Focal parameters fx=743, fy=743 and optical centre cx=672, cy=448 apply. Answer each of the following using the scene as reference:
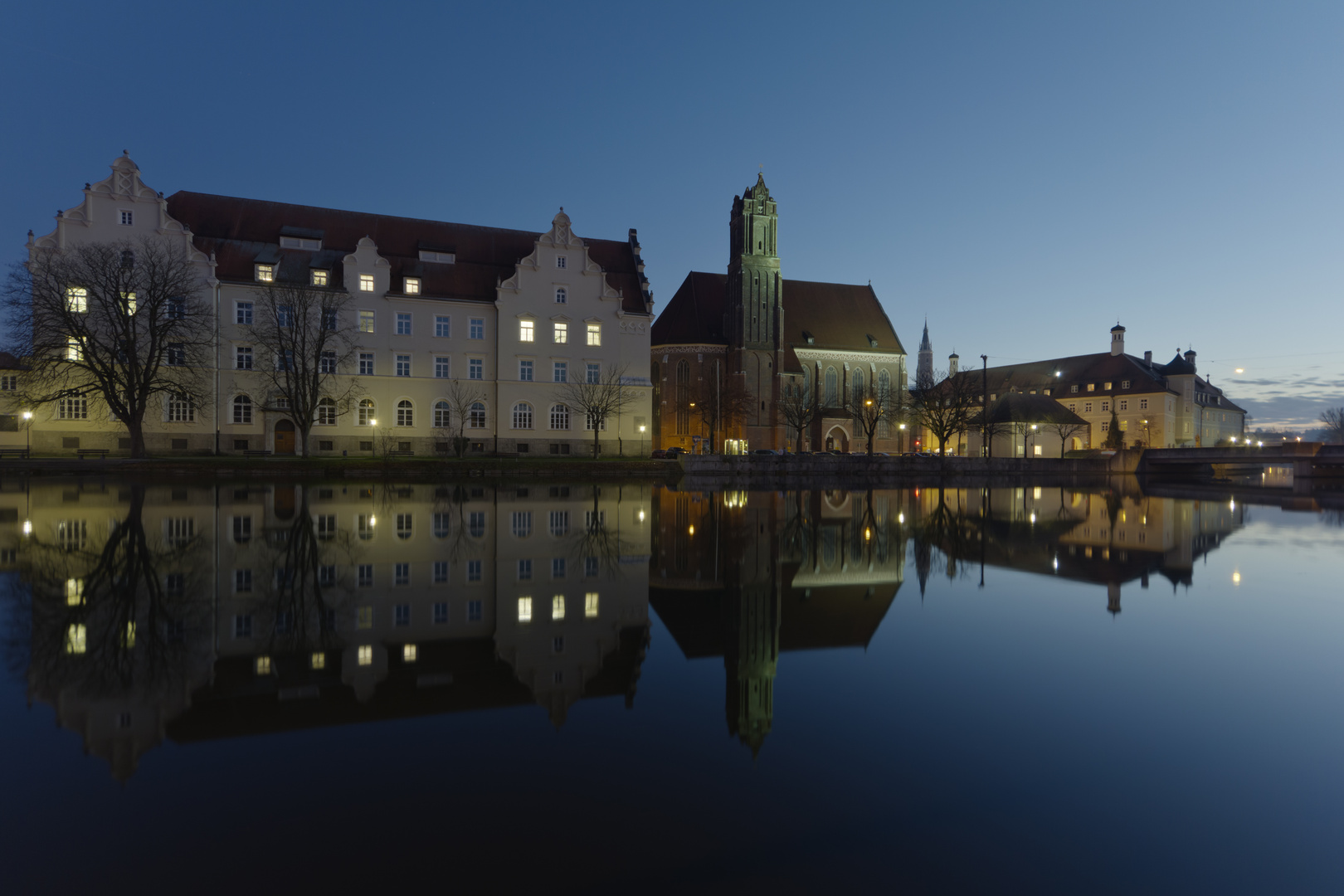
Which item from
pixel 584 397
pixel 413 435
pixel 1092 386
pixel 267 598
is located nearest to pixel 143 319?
pixel 413 435

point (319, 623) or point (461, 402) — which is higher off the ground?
point (461, 402)

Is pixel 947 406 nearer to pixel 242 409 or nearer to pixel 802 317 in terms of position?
pixel 802 317

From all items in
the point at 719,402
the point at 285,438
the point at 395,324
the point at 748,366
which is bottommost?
the point at 285,438

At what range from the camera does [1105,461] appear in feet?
243

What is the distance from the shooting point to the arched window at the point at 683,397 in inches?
2972

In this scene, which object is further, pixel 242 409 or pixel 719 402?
pixel 719 402

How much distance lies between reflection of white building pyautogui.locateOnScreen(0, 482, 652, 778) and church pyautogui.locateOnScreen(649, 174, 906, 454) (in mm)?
56571

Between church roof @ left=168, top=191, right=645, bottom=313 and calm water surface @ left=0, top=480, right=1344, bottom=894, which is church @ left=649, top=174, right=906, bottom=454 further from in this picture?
calm water surface @ left=0, top=480, right=1344, bottom=894

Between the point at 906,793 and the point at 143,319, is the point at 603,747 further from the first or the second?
the point at 143,319

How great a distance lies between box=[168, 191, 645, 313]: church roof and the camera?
51.6 m

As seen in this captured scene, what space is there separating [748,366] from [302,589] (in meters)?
67.6

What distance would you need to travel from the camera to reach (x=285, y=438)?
169 ft

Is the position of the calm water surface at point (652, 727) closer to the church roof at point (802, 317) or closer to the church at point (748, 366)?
the church at point (748, 366)

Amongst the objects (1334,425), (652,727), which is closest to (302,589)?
(652,727)
